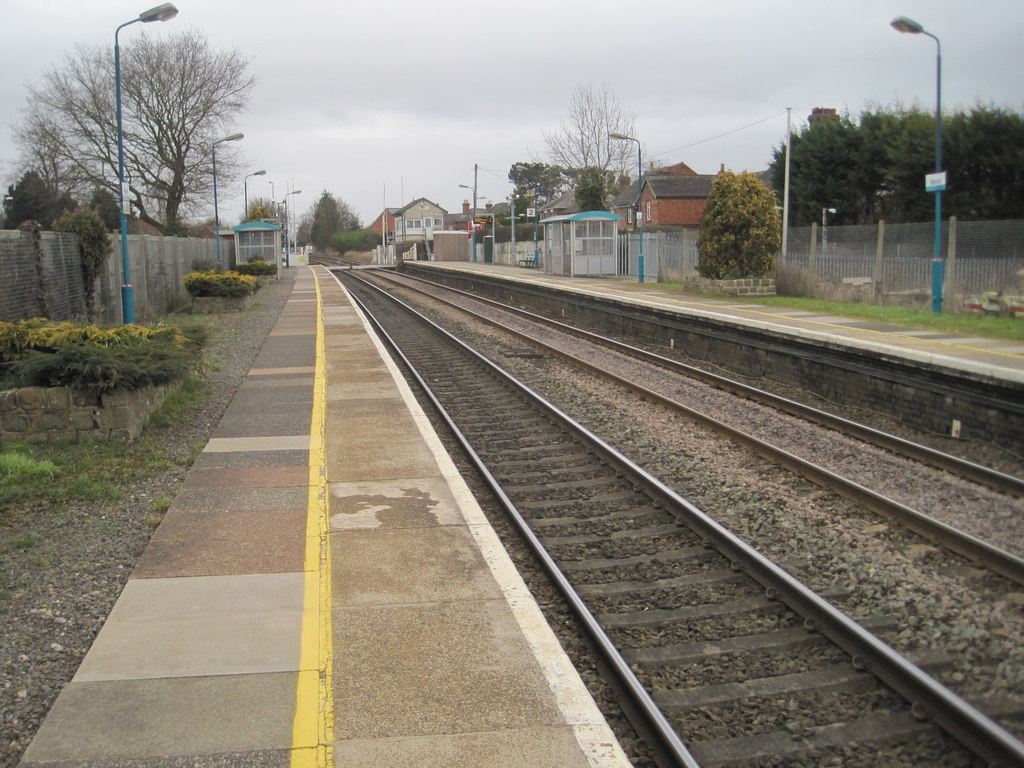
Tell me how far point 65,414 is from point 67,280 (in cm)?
816

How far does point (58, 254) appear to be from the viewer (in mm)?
15445

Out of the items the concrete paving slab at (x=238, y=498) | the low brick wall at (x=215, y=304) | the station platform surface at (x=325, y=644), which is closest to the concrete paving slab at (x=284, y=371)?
the station platform surface at (x=325, y=644)

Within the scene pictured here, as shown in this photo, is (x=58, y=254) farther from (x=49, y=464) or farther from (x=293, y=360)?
(x=49, y=464)

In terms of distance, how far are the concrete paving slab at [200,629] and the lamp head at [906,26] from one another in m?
20.3

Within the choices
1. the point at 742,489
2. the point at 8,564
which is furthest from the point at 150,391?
the point at 742,489

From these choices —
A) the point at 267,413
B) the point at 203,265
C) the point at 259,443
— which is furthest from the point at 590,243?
the point at 259,443

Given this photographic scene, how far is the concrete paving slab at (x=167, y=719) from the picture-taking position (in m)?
3.71

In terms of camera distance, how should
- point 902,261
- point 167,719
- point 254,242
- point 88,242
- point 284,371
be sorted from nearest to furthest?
point 167,719, point 284,371, point 88,242, point 902,261, point 254,242

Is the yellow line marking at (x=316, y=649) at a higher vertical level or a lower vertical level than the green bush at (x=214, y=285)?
lower

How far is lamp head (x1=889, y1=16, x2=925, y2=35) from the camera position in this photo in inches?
814

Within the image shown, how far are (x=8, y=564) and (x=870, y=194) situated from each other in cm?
3930

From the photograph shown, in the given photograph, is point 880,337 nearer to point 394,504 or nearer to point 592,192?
point 394,504

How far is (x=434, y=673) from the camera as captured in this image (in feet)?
14.6

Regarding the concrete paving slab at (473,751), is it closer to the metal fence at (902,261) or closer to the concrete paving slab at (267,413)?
Result: the concrete paving slab at (267,413)
